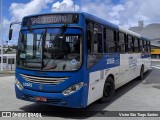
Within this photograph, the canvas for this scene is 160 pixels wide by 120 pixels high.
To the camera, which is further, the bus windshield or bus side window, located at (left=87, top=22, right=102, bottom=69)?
bus side window, located at (left=87, top=22, right=102, bottom=69)

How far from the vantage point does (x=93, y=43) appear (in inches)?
308

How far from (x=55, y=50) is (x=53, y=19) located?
91cm

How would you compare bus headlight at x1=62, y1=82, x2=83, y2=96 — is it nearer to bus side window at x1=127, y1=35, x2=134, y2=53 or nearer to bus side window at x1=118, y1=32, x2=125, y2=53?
bus side window at x1=118, y1=32, x2=125, y2=53

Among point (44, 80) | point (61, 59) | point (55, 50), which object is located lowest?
point (44, 80)

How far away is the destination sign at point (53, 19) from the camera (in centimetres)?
743

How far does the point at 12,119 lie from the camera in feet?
23.4

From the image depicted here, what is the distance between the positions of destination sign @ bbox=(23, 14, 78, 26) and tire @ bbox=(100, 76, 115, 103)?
274 cm

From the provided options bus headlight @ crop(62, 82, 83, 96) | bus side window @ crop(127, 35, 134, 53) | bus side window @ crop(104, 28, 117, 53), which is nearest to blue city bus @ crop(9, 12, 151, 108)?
bus headlight @ crop(62, 82, 83, 96)

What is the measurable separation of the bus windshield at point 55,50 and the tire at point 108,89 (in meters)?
2.24

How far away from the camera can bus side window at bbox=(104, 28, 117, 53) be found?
9.16 metres

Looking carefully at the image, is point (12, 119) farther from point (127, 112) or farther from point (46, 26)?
point (127, 112)

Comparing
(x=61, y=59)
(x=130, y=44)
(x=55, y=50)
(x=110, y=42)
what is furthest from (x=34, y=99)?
(x=130, y=44)

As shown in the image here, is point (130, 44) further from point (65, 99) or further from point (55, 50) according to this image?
point (65, 99)

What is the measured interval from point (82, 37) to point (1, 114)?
3.19 m
